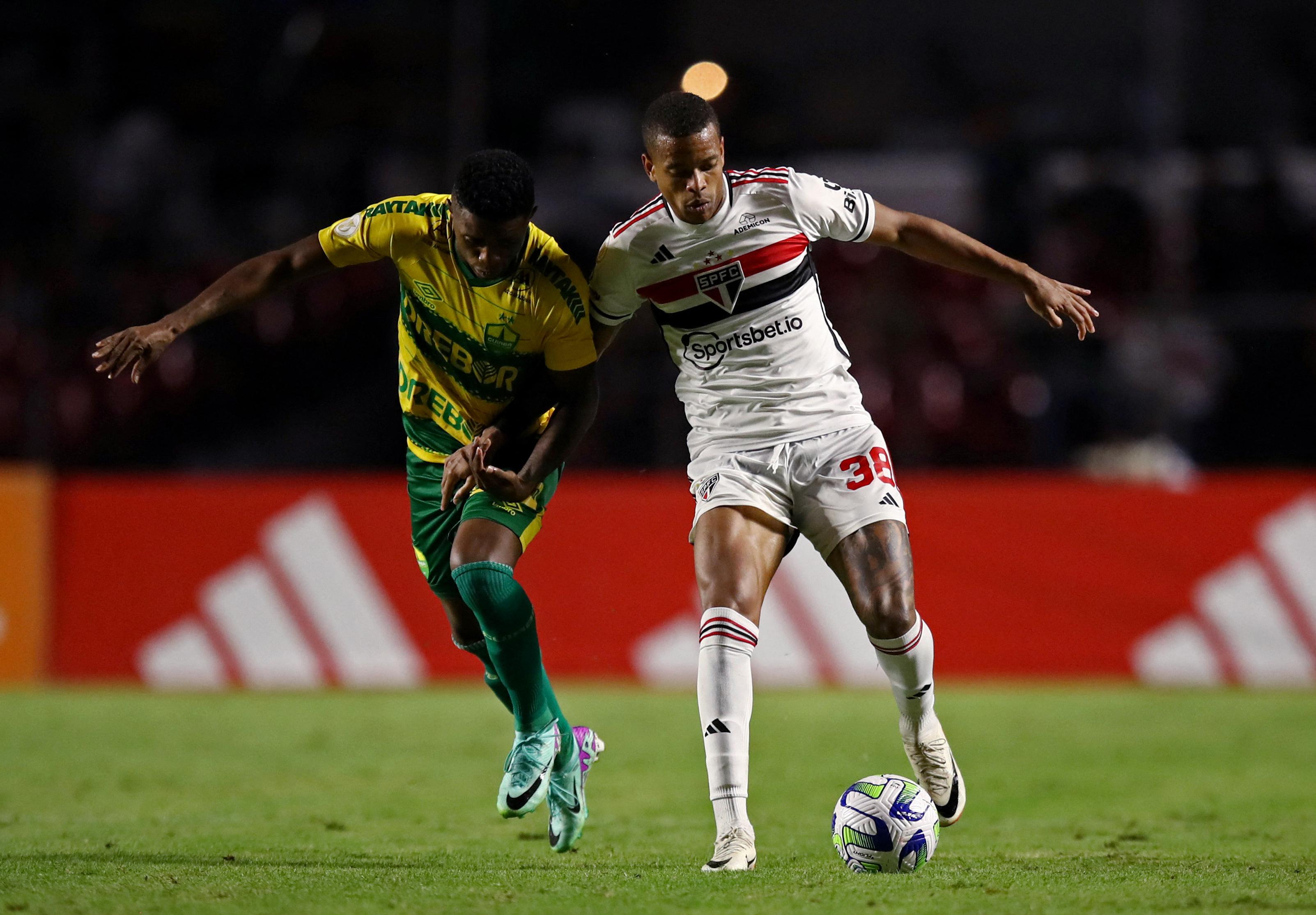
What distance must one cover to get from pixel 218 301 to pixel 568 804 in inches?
87.3

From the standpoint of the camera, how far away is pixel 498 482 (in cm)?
545

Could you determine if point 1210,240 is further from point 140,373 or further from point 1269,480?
point 140,373

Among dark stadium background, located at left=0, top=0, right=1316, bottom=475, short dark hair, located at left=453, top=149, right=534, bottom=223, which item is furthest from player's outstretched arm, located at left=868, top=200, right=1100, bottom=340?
dark stadium background, located at left=0, top=0, right=1316, bottom=475

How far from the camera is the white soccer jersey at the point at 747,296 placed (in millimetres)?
5426

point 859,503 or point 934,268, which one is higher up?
point 934,268

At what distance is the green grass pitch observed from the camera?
14.4 feet

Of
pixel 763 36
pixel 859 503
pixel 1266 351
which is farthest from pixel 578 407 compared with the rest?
pixel 763 36

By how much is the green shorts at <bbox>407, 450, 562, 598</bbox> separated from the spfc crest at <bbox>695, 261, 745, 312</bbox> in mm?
923

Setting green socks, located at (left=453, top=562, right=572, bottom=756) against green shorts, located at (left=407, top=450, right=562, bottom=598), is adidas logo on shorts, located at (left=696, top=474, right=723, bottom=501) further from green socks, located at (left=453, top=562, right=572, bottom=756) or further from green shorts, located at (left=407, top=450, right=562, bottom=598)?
green socks, located at (left=453, top=562, right=572, bottom=756)

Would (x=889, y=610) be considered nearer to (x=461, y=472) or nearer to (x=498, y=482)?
(x=498, y=482)

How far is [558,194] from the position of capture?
1541 centimetres

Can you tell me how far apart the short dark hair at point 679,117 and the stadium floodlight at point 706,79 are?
10543 millimetres

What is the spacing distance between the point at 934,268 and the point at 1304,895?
11.7m

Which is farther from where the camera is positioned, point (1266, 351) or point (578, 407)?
point (1266, 351)
